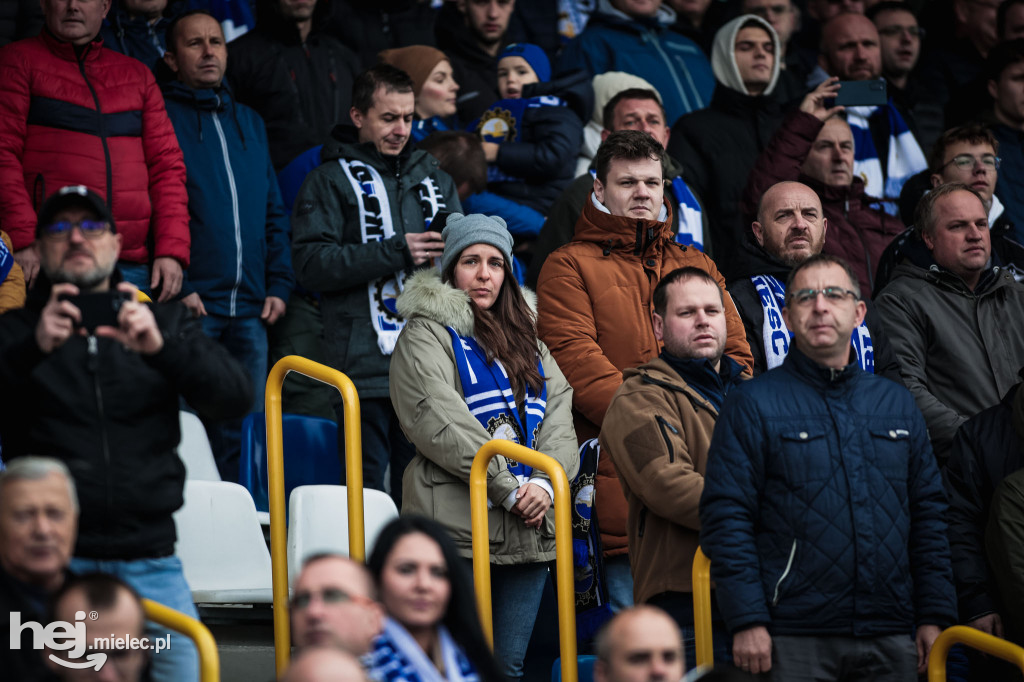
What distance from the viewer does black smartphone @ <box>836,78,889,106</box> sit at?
7.18 metres

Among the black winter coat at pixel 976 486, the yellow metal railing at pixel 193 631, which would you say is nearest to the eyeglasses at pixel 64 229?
the yellow metal railing at pixel 193 631

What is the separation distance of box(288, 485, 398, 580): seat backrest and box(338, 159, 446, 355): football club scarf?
823 mm

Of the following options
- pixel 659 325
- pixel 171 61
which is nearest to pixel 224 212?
pixel 171 61

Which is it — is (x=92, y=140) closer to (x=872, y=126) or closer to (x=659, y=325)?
(x=659, y=325)

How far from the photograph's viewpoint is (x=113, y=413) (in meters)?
3.70

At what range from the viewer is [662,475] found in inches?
169

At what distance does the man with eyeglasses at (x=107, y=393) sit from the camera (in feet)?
12.0

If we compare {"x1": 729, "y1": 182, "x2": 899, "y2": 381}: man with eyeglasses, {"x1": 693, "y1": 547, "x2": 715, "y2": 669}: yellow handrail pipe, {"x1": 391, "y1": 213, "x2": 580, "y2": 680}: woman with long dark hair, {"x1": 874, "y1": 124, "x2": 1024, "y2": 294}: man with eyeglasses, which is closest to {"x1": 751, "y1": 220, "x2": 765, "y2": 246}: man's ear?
{"x1": 729, "y1": 182, "x2": 899, "y2": 381}: man with eyeglasses

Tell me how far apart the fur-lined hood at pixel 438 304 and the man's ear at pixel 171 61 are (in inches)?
84.4

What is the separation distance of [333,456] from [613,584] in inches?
60.0

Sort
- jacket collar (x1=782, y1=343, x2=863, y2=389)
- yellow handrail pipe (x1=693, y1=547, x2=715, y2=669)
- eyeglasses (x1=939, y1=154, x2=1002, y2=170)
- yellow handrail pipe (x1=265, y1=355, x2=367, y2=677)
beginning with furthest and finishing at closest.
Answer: eyeglasses (x1=939, y1=154, x2=1002, y2=170)
yellow handrail pipe (x1=265, y1=355, x2=367, y2=677)
jacket collar (x1=782, y1=343, x2=863, y2=389)
yellow handrail pipe (x1=693, y1=547, x2=715, y2=669)

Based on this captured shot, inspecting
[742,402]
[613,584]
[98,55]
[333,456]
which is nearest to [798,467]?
[742,402]

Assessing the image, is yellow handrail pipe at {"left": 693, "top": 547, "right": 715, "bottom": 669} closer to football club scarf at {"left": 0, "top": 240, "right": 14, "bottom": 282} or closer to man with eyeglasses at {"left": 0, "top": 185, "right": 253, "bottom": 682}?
man with eyeglasses at {"left": 0, "top": 185, "right": 253, "bottom": 682}

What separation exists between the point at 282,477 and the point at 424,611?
1.32m
